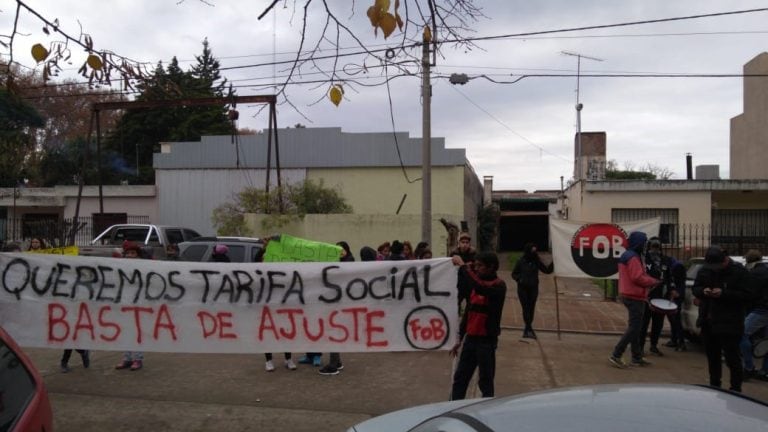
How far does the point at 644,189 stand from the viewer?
75.3 feet

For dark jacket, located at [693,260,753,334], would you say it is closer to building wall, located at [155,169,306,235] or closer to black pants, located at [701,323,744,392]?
black pants, located at [701,323,744,392]

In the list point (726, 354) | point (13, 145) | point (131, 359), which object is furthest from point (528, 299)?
point (13, 145)

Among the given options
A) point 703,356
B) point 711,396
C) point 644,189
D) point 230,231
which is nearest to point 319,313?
point 711,396

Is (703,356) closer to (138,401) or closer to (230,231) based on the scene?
(138,401)

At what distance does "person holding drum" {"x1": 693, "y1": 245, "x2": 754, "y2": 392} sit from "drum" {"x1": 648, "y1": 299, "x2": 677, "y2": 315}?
6.44 ft

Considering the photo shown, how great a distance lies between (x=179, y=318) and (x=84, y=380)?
57.9 inches

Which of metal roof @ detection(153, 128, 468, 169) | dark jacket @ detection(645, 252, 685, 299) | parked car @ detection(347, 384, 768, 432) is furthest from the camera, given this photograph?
metal roof @ detection(153, 128, 468, 169)

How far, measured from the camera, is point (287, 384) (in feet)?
22.4

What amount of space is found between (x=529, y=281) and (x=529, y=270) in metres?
0.20

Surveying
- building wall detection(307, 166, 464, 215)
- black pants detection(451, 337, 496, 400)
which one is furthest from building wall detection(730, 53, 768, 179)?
black pants detection(451, 337, 496, 400)

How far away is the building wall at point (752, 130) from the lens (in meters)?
31.5

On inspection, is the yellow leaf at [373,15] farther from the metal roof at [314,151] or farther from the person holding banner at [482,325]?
the metal roof at [314,151]

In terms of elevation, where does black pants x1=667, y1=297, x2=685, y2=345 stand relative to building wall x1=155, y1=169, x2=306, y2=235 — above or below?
below

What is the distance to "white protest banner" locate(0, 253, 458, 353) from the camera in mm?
6328
